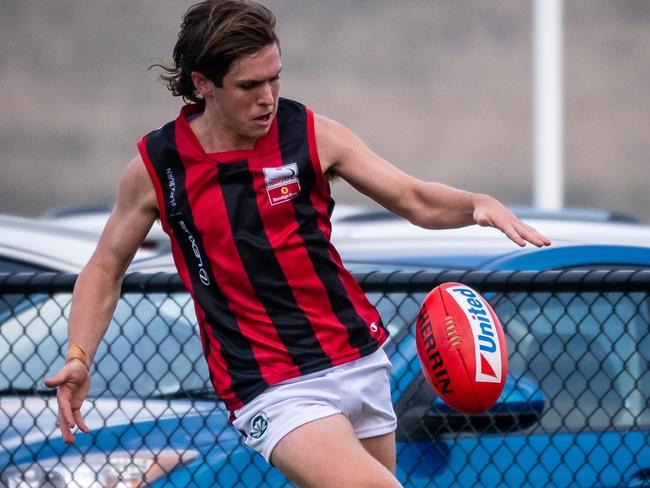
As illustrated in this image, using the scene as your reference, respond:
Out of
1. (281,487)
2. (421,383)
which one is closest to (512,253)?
(421,383)

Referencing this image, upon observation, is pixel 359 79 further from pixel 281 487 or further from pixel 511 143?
pixel 281 487

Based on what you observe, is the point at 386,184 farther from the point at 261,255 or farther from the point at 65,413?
the point at 65,413

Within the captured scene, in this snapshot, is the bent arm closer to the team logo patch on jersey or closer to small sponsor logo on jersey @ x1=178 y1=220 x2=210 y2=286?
small sponsor logo on jersey @ x1=178 y1=220 x2=210 y2=286

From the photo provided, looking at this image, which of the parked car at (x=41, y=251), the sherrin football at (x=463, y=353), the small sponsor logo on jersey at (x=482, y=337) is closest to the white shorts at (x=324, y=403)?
→ the sherrin football at (x=463, y=353)

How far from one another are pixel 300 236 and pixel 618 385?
63.5 inches

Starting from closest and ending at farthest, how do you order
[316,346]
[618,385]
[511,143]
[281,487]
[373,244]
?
[316,346]
[281,487]
[618,385]
[373,244]
[511,143]

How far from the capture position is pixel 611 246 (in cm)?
457

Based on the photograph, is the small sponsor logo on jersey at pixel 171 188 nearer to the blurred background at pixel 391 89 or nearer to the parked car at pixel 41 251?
the parked car at pixel 41 251

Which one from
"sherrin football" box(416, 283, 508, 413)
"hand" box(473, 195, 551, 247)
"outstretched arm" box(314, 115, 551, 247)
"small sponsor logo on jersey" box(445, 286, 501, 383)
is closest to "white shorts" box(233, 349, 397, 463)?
"sherrin football" box(416, 283, 508, 413)

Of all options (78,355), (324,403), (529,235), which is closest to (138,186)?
(78,355)

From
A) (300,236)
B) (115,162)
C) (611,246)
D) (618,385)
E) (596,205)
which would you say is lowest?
(596,205)

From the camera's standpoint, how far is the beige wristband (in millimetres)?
3377

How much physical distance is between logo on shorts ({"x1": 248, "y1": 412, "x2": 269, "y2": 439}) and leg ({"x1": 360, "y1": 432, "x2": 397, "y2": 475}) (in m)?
0.30

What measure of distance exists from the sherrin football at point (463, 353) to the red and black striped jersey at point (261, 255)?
186 millimetres
